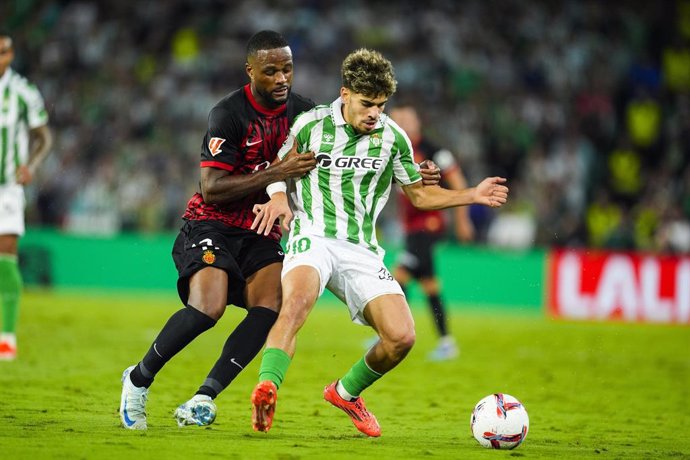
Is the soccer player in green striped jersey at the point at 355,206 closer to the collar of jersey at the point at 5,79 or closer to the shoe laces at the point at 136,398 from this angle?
the shoe laces at the point at 136,398

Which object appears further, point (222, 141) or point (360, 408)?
point (360, 408)

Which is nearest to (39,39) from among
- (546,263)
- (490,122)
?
(490,122)

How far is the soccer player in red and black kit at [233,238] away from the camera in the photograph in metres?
6.18

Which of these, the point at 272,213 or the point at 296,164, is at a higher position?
the point at 296,164

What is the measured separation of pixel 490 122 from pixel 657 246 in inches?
165

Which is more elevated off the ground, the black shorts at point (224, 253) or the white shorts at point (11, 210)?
the white shorts at point (11, 210)

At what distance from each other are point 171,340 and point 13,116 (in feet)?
13.9

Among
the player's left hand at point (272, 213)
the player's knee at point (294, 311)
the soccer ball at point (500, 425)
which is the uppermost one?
the player's left hand at point (272, 213)

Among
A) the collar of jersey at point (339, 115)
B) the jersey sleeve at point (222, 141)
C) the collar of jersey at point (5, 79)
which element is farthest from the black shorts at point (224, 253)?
the collar of jersey at point (5, 79)

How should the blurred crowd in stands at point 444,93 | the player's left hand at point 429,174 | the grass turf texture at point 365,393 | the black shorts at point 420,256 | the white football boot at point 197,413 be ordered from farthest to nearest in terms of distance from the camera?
1. the blurred crowd in stands at point 444,93
2. the black shorts at point 420,256
3. the player's left hand at point 429,174
4. the white football boot at point 197,413
5. the grass turf texture at point 365,393

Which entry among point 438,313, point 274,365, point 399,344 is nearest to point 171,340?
point 274,365

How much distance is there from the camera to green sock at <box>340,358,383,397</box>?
6.46m

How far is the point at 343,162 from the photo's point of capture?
6.39 metres

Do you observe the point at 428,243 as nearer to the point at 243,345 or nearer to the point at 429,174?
the point at 429,174
